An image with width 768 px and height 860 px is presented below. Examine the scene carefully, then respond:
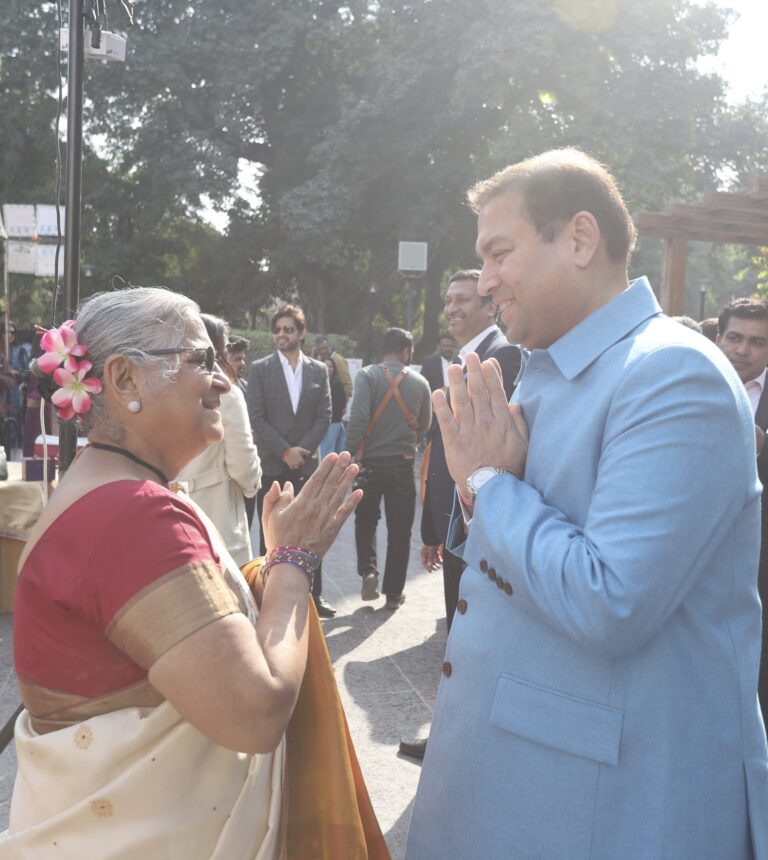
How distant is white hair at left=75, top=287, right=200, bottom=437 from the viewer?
1.87 m

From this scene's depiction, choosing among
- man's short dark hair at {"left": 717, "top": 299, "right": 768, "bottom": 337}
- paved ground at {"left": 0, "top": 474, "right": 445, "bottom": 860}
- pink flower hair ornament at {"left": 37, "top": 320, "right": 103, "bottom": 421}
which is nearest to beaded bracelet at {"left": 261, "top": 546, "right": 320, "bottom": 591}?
pink flower hair ornament at {"left": 37, "top": 320, "right": 103, "bottom": 421}

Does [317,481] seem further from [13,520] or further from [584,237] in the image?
[13,520]

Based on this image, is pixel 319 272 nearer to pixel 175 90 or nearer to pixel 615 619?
pixel 175 90

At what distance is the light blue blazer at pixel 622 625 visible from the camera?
139cm

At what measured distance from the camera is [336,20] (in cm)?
2614

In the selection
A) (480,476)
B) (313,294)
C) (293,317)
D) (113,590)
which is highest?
(313,294)

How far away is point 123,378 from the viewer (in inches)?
73.2

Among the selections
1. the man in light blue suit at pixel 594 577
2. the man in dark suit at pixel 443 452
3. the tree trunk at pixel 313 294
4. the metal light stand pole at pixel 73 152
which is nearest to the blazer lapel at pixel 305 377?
the man in dark suit at pixel 443 452

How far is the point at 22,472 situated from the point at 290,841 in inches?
217

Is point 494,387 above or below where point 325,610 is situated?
above

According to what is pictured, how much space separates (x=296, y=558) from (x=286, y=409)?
4963 millimetres

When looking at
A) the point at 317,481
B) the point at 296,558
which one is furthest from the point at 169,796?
the point at 317,481

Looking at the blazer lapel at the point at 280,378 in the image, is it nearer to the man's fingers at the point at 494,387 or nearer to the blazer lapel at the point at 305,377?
the blazer lapel at the point at 305,377

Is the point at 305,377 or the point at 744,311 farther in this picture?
the point at 305,377
